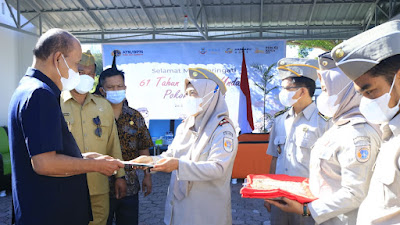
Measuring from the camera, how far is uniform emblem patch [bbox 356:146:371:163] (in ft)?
5.26

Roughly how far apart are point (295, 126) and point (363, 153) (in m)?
1.24

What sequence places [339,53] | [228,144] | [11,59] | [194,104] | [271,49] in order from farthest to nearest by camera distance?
[11,59], [271,49], [194,104], [228,144], [339,53]

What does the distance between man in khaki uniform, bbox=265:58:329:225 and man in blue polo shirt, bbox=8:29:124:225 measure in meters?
1.48

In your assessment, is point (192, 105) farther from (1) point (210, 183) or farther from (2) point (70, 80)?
(2) point (70, 80)

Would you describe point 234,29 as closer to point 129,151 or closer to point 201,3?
point 201,3

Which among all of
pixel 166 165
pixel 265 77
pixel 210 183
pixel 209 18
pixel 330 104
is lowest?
pixel 210 183

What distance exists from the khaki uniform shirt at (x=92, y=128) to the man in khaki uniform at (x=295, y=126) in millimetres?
1392

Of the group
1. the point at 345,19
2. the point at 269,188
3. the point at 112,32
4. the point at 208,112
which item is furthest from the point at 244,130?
the point at 269,188

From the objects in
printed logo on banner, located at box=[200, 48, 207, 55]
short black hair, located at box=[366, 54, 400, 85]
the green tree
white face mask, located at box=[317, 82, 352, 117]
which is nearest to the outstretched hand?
white face mask, located at box=[317, 82, 352, 117]

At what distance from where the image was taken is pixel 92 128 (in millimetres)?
2627

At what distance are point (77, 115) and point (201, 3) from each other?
17.4ft

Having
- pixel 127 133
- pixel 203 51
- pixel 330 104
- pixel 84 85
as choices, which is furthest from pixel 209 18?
pixel 330 104

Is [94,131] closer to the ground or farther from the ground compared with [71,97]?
closer to the ground

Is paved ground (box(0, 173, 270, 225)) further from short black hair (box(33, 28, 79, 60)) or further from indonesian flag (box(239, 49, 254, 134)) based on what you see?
short black hair (box(33, 28, 79, 60))
